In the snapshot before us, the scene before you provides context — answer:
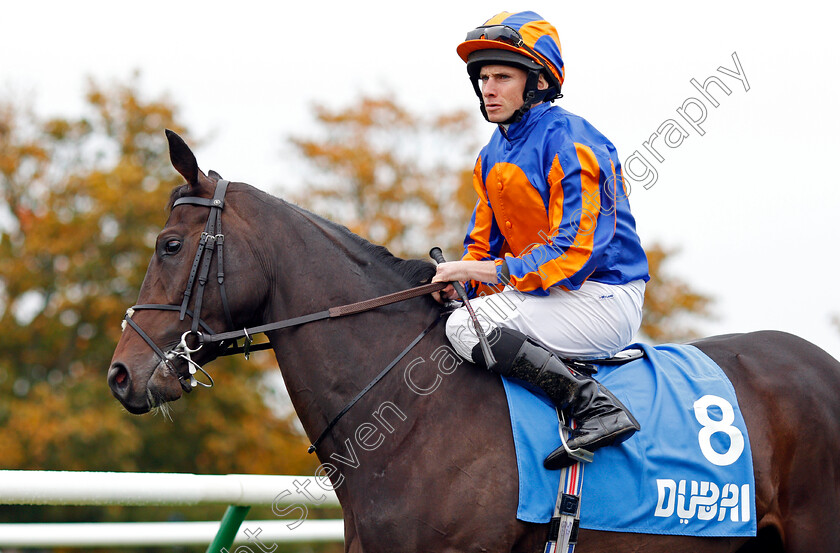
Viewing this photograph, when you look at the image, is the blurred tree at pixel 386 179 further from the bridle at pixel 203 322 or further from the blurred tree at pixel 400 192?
the bridle at pixel 203 322

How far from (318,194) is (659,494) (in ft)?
65.2

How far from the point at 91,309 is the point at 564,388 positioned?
1648 cm

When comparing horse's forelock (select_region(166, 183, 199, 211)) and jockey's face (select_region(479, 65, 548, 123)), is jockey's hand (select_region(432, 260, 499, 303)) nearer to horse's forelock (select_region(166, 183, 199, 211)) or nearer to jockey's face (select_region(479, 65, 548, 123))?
jockey's face (select_region(479, 65, 548, 123))

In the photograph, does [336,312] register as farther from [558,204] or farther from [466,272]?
[558,204]

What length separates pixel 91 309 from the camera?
715 inches

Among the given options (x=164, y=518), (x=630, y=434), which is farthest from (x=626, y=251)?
(x=164, y=518)

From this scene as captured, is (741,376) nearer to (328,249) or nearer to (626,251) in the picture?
(626,251)

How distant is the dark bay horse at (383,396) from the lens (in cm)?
334

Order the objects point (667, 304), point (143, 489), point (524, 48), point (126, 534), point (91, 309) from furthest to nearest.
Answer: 1. point (667, 304)
2. point (91, 309)
3. point (126, 534)
4. point (143, 489)
5. point (524, 48)

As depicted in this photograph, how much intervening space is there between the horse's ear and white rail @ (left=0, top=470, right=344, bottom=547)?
1306 mm

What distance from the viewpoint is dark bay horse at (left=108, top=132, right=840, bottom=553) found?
10.9 feet

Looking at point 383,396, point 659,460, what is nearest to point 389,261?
point 383,396

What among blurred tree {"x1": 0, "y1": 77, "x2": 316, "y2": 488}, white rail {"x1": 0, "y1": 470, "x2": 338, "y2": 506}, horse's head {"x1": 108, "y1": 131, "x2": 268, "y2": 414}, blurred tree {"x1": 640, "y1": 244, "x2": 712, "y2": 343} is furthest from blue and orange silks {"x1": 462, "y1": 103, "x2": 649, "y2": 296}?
blurred tree {"x1": 640, "y1": 244, "x2": 712, "y2": 343}

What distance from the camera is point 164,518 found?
1855 centimetres
